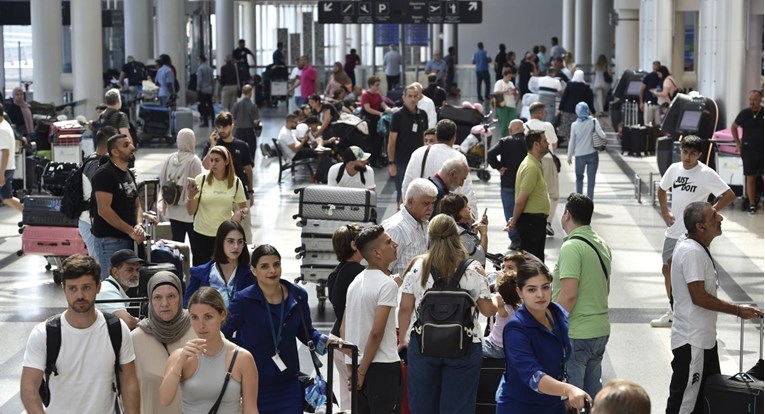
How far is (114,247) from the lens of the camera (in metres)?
10.9

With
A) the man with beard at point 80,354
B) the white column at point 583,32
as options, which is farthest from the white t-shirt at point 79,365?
the white column at point 583,32

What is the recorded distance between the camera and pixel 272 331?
24.1 feet

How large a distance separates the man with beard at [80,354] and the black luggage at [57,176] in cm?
905

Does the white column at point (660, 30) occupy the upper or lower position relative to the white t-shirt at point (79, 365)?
upper

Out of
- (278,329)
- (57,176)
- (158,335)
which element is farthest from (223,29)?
(158,335)

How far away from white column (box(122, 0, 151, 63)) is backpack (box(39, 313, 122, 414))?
29086mm

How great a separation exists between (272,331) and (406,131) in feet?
29.3

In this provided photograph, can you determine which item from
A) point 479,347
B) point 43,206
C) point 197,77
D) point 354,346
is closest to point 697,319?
point 479,347

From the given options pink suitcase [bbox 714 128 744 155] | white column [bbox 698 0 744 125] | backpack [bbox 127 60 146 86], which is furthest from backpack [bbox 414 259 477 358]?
backpack [bbox 127 60 146 86]

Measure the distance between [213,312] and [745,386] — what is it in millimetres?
3187

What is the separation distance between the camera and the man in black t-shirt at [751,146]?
18.2 metres

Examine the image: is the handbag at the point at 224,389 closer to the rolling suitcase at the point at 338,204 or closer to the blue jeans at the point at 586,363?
the blue jeans at the point at 586,363

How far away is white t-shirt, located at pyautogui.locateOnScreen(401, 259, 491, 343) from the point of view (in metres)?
7.60

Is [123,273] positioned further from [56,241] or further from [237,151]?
[237,151]
